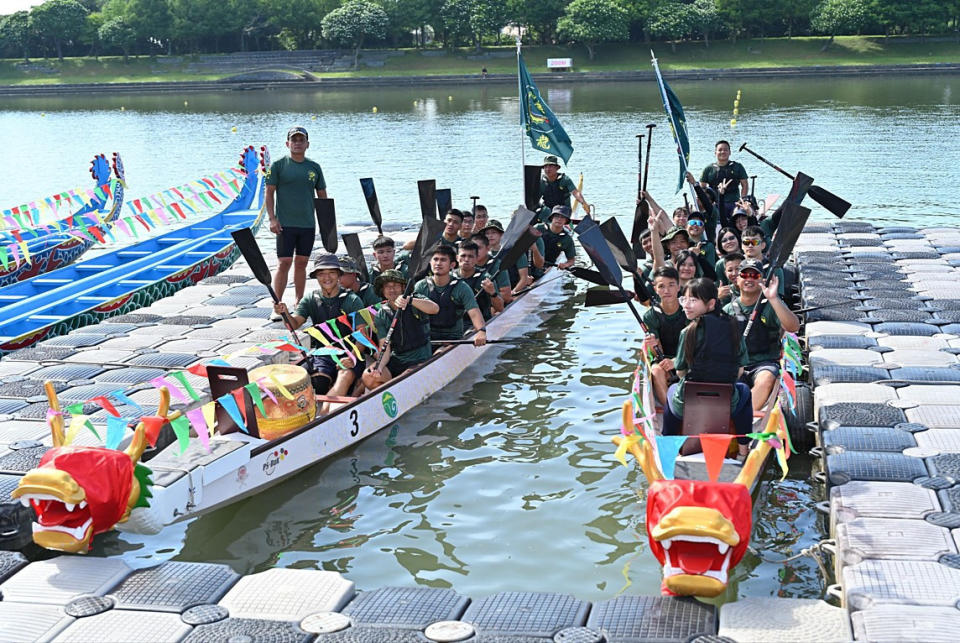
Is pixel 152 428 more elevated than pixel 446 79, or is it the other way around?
pixel 446 79

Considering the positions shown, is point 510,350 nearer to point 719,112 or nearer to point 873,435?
point 873,435

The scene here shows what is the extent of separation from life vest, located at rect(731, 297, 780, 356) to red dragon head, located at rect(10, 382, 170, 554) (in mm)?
5434

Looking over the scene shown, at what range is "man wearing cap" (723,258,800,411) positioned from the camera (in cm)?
902

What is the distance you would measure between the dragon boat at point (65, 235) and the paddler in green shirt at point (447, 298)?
6.67m

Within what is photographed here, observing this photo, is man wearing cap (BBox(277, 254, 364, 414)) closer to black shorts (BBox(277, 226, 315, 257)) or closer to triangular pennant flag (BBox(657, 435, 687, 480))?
black shorts (BBox(277, 226, 315, 257))

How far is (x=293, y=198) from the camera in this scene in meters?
12.4

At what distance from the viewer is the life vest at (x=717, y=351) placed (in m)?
7.98

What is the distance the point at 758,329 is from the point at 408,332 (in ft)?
11.4

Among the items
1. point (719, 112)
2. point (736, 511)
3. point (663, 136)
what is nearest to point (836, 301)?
point (736, 511)

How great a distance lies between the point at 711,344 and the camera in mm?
7992

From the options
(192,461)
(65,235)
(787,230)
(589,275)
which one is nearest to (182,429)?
(192,461)

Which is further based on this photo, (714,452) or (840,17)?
(840,17)

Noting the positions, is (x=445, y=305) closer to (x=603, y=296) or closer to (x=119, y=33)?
(x=603, y=296)

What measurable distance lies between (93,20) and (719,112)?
62192 millimetres
